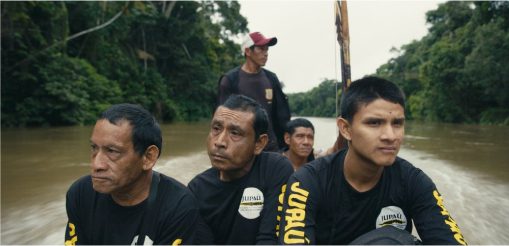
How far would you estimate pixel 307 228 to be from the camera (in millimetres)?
1930

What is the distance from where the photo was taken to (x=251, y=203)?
2273mm

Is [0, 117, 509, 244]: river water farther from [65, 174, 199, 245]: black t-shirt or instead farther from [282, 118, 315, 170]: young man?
[65, 174, 199, 245]: black t-shirt

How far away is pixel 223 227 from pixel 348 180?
2.37ft

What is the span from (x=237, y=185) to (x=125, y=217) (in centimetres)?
62

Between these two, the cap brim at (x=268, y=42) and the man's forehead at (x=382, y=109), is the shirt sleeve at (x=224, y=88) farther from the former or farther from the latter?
the man's forehead at (x=382, y=109)

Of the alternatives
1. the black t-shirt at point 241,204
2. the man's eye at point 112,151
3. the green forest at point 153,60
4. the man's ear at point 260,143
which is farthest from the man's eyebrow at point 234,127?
the green forest at point 153,60

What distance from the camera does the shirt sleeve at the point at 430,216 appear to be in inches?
73.6

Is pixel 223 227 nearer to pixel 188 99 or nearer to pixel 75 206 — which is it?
pixel 75 206

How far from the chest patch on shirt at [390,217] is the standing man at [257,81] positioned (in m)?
1.95

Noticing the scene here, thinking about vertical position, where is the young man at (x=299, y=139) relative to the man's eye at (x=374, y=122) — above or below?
below

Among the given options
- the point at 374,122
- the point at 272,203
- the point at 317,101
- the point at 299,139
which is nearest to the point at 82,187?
the point at 272,203

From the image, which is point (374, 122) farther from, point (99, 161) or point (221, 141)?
point (99, 161)

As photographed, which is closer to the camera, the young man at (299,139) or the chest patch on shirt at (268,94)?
the chest patch on shirt at (268,94)

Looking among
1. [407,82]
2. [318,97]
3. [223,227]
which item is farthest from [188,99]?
[318,97]
